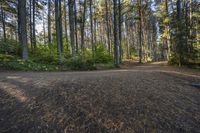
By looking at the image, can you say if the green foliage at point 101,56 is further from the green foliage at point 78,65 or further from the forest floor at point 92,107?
the forest floor at point 92,107

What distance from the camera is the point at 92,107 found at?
222 inches

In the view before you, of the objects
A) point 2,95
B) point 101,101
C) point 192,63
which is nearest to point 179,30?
point 192,63

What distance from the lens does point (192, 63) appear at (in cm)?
1836

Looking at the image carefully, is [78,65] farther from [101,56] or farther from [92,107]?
[101,56]

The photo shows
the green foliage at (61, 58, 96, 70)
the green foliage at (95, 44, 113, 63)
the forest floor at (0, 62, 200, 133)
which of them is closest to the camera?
the forest floor at (0, 62, 200, 133)

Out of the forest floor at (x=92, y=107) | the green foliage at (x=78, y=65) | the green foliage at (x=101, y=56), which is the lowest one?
the forest floor at (x=92, y=107)

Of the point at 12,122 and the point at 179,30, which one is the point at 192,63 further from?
the point at 12,122

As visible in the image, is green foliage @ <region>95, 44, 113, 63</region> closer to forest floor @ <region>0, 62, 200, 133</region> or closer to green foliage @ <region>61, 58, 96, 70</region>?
green foliage @ <region>61, 58, 96, 70</region>

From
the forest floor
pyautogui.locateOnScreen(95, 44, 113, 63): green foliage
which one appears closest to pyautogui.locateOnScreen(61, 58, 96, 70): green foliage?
the forest floor

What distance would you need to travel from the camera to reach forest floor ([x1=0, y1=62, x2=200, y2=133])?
4.94 m

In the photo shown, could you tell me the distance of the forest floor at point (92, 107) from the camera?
494 centimetres

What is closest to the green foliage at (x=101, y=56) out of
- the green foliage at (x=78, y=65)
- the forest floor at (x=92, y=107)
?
the green foliage at (x=78, y=65)

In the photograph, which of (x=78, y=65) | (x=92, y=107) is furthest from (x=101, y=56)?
(x=92, y=107)

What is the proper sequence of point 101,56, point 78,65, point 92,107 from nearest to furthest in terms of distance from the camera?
point 92,107
point 78,65
point 101,56
